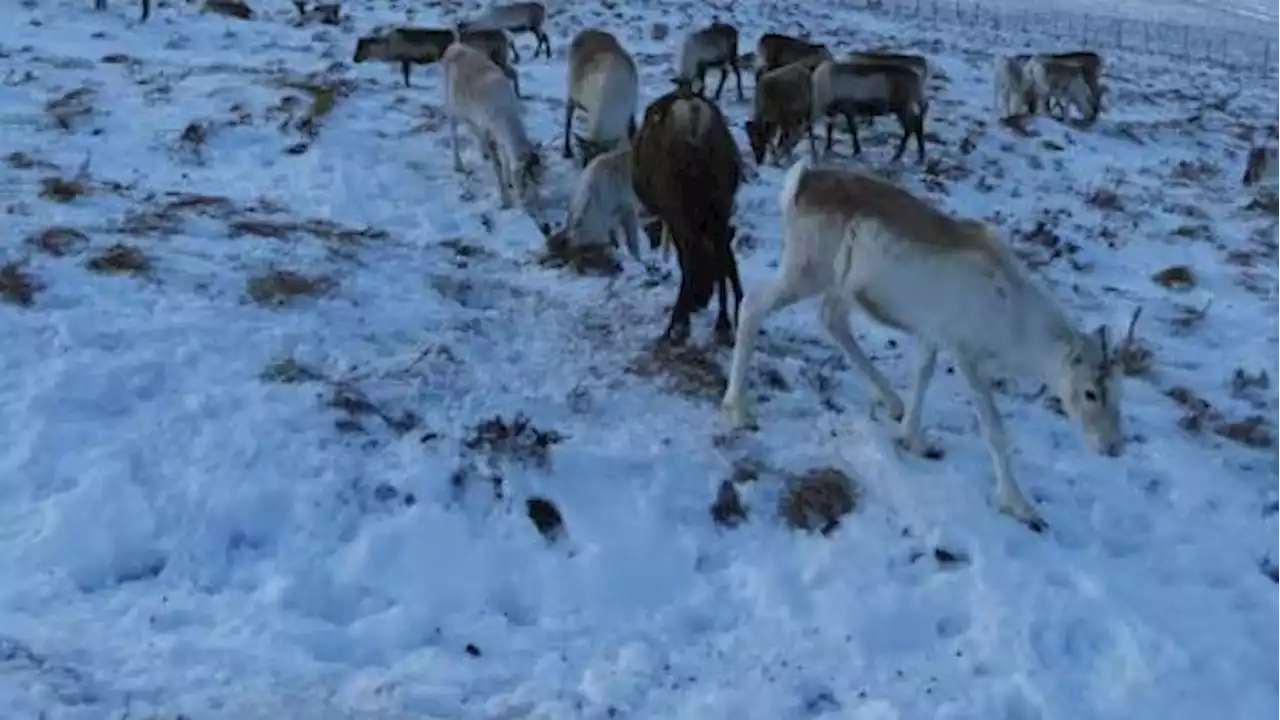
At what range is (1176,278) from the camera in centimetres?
1117

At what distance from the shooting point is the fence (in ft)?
128

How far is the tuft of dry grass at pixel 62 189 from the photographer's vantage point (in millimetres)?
10133

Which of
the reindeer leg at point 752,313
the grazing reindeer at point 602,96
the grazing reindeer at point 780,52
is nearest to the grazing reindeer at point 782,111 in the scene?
the grazing reindeer at point 602,96

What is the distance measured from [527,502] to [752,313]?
1.70 meters

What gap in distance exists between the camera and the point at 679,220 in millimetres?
8422

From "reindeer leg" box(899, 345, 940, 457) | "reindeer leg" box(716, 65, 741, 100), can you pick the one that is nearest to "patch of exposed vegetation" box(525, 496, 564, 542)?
"reindeer leg" box(899, 345, 940, 457)

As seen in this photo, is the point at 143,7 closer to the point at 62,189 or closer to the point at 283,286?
the point at 62,189

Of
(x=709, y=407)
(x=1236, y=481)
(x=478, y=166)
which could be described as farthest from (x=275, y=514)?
(x=478, y=166)

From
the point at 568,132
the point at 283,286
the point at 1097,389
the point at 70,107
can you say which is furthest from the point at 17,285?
the point at 568,132

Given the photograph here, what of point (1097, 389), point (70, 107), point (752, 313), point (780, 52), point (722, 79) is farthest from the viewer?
point (722, 79)

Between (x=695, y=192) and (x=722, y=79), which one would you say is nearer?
→ (x=695, y=192)

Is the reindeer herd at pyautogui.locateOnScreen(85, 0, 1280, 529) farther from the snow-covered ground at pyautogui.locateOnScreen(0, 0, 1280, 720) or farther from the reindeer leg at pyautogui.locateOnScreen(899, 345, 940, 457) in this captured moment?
the snow-covered ground at pyautogui.locateOnScreen(0, 0, 1280, 720)

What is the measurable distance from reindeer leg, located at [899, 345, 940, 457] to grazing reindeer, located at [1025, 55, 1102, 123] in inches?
567

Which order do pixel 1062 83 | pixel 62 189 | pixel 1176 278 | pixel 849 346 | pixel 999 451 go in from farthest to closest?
pixel 1062 83 → pixel 1176 278 → pixel 62 189 → pixel 849 346 → pixel 999 451
